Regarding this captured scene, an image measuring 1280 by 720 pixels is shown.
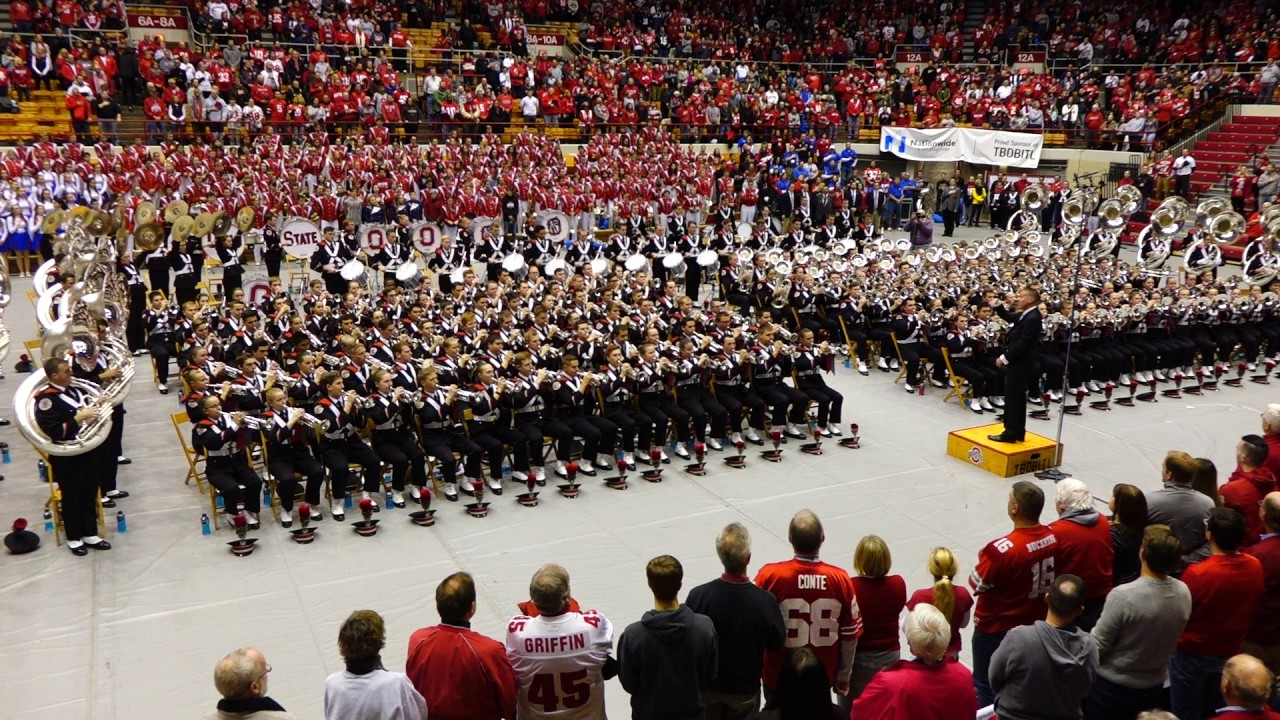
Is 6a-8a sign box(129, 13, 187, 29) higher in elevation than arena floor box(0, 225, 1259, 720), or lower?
higher

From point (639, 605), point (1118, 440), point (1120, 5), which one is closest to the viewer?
point (639, 605)

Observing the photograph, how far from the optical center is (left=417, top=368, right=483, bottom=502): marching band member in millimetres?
12078

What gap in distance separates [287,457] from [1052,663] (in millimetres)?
9041

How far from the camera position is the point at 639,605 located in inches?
377

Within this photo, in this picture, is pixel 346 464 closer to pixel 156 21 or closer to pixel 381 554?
pixel 381 554

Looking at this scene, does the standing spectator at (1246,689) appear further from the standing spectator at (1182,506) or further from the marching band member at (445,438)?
the marching band member at (445,438)

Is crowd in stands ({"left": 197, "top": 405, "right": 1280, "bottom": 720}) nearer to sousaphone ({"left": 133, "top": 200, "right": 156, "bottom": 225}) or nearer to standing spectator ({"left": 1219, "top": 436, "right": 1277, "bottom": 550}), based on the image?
standing spectator ({"left": 1219, "top": 436, "right": 1277, "bottom": 550})

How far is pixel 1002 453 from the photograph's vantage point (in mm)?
13125

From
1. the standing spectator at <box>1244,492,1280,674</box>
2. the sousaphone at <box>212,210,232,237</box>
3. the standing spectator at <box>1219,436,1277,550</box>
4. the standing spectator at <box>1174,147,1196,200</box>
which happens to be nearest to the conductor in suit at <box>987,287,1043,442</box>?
the standing spectator at <box>1219,436,1277,550</box>

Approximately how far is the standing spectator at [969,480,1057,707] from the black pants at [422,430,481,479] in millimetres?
7024

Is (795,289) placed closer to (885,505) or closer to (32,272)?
(885,505)

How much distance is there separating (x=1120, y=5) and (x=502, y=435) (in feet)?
133

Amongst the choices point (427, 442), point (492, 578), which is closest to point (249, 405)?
point (427, 442)

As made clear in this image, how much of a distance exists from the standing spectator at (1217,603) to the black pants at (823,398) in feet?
27.4
